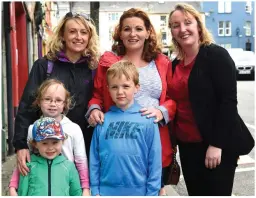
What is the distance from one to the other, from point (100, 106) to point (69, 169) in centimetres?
53

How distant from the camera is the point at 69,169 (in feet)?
9.75

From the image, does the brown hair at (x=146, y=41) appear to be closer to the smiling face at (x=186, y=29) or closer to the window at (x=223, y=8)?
the smiling face at (x=186, y=29)

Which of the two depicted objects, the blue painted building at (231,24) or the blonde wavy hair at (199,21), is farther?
the blue painted building at (231,24)

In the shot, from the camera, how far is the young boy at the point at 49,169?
2.90 m

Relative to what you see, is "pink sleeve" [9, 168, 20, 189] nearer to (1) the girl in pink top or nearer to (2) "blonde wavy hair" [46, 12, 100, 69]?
(1) the girl in pink top

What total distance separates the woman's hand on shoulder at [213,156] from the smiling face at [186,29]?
776mm

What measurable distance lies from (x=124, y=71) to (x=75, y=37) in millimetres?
530

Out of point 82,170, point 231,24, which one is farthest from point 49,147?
point 231,24

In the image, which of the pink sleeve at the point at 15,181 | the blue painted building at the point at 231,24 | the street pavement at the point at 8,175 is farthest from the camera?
the blue painted building at the point at 231,24

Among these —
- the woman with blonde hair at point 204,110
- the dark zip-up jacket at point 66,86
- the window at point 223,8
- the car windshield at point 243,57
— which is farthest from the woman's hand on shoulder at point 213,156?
the window at point 223,8

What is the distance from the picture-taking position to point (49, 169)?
116 inches

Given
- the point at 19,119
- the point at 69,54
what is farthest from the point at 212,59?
the point at 19,119

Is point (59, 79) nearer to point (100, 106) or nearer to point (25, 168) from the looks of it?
point (100, 106)

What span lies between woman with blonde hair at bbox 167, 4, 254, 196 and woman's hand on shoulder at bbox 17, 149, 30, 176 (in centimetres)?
114
